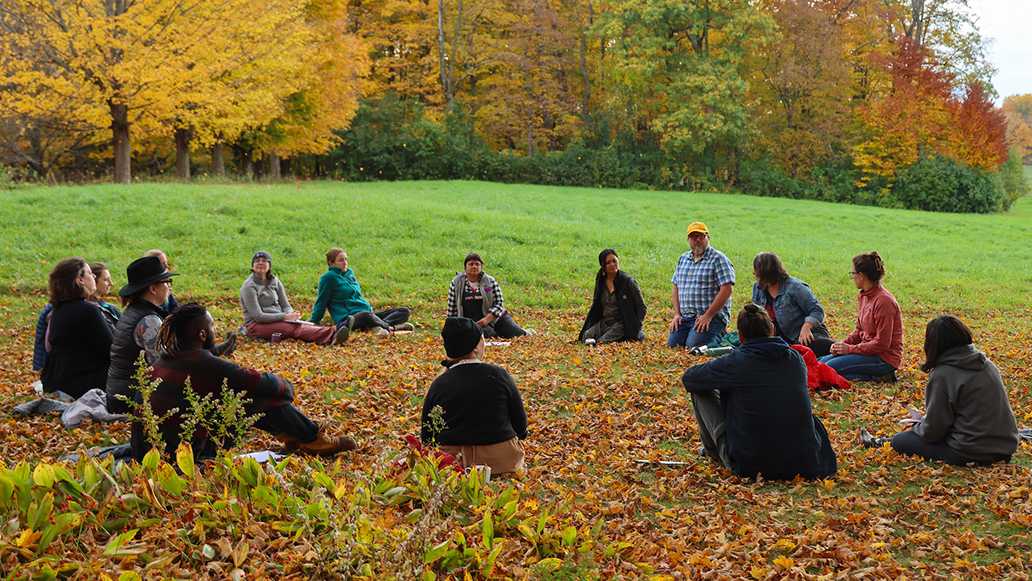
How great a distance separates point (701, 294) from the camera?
37.3ft

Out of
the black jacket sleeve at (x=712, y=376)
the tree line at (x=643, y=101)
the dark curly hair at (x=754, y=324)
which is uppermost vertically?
the tree line at (x=643, y=101)

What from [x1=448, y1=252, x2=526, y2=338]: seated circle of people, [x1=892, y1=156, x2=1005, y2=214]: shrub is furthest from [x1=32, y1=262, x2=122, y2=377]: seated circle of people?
[x1=892, y1=156, x2=1005, y2=214]: shrub

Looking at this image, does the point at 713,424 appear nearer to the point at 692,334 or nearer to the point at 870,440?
the point at 870,440

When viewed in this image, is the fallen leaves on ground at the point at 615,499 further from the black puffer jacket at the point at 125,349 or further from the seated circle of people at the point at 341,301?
the seated circle of people at the point at 341,301

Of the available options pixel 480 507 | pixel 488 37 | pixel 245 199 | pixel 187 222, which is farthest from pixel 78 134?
pixel 480 507

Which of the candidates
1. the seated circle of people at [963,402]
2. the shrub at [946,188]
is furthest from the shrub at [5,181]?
the shrub at [946,188]

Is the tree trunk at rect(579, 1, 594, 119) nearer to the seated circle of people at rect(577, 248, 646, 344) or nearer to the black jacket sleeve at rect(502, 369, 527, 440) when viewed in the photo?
the seated circle of people at rect(577, 248, 646, 344)

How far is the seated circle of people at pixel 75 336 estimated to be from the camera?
287 inches

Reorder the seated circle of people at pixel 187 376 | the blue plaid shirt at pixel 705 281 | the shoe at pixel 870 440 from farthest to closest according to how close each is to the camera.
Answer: the blue plaid shirt at pixel 705 281, the shoe at pixel 870 440, the seated circle of people at pixel 187 376

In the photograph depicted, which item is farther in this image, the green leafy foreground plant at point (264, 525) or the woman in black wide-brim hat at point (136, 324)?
the woman in black wide-brim hat at point (136, 324)

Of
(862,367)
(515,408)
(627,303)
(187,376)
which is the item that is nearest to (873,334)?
(862,367)

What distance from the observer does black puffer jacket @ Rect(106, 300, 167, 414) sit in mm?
6652

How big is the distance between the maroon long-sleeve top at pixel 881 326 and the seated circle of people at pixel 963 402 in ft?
9.03

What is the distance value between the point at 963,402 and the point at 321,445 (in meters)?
4.61
